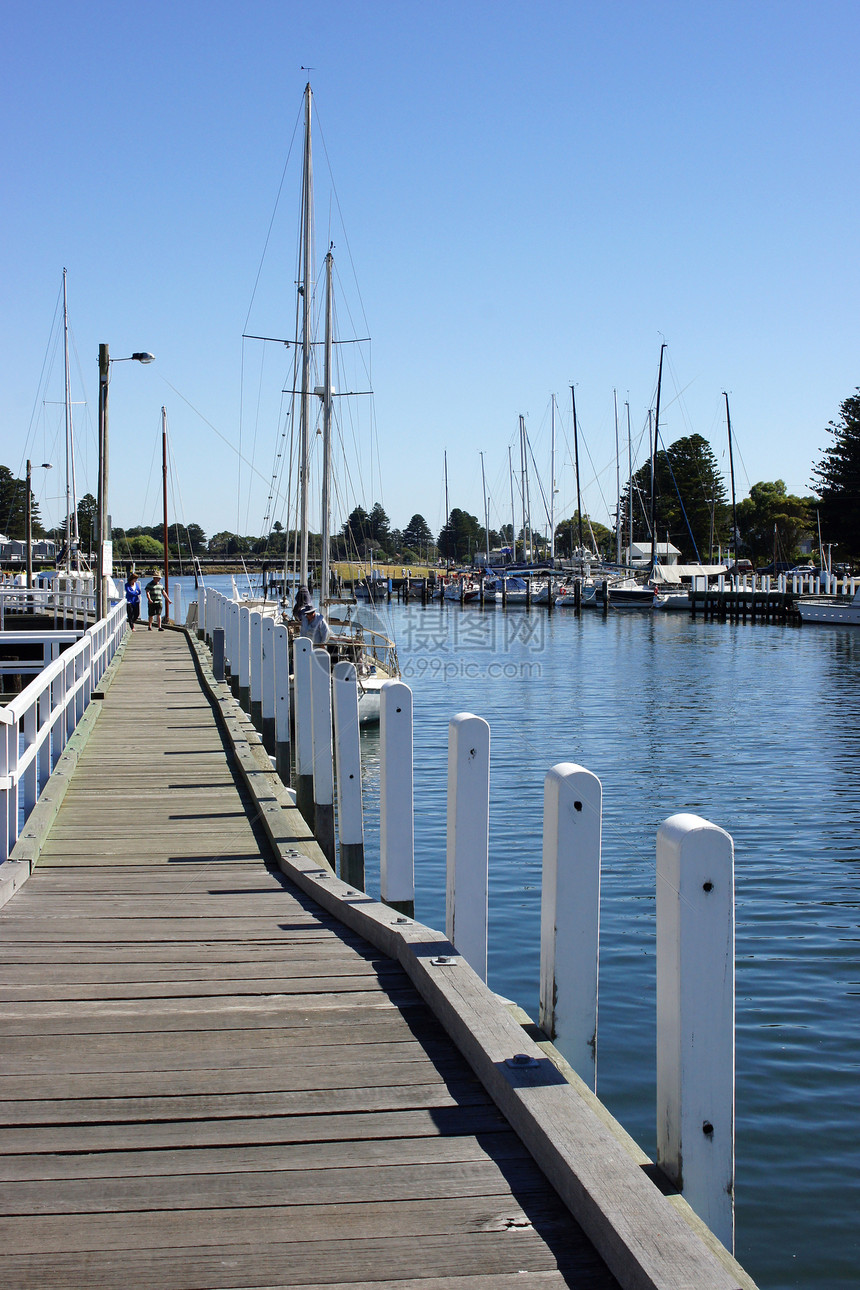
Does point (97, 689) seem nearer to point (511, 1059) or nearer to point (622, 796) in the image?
point (622, 796)

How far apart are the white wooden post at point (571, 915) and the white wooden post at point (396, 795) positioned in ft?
6.38

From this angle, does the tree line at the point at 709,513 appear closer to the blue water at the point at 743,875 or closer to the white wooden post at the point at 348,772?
the blue water at the point at 743,875

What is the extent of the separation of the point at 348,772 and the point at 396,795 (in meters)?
1.79

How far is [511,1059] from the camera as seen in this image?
3678mm

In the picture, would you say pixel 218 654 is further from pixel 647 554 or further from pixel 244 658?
pixel 647 554

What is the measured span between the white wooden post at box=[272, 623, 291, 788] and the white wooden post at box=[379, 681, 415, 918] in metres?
6.35

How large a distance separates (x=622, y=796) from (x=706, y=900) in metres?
13.9

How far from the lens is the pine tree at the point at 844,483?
77812mm

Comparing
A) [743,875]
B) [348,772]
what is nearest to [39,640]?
[743,875]

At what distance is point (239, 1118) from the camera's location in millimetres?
3596

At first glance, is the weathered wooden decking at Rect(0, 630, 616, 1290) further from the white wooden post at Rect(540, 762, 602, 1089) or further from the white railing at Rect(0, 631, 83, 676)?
the white railing at Rect(0, 631, 83, 676)

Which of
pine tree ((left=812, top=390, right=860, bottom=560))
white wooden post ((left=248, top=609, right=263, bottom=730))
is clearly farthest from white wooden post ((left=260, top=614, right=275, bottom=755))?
pine tree ((left=812, top=390, right=860, bottom=560))

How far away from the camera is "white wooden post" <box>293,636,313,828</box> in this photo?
10.4 meters

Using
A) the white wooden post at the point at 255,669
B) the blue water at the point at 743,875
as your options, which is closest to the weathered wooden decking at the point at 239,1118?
the blue water at the point at 743,875
